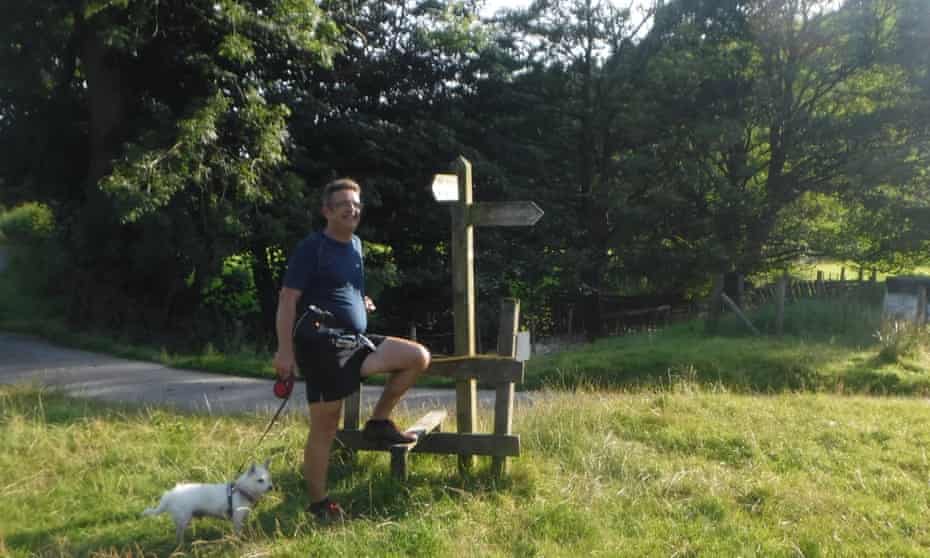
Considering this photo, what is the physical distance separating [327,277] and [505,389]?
1.60 meters

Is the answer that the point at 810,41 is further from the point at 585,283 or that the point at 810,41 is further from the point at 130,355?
the point at 130,355

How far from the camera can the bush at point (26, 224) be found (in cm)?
2450

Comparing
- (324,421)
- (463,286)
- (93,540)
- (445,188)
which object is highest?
(445,188)

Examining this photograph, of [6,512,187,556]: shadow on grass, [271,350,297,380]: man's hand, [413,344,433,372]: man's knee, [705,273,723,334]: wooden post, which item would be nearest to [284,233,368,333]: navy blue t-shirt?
[271,350,297,380]: man's hand

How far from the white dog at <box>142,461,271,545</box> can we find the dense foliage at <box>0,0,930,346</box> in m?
8.52

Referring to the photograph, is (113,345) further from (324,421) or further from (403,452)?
(324,421)

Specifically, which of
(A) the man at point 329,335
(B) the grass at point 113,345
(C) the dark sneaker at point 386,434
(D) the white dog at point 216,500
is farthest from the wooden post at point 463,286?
(B) the grass at point 113,345

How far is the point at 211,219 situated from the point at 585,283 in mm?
10513

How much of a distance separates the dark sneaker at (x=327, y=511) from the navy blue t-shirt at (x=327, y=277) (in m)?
1.08

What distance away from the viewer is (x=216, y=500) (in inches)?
176

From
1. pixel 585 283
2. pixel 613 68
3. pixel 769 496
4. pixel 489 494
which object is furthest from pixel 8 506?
pixel 613 68

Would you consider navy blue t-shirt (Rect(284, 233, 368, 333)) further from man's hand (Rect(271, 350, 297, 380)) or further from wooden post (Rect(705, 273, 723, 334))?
→ wooden post (Rect(705, 273, 723, 334))

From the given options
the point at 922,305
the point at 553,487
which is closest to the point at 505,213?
the point at 553,487

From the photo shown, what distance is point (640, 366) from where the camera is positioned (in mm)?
12344
